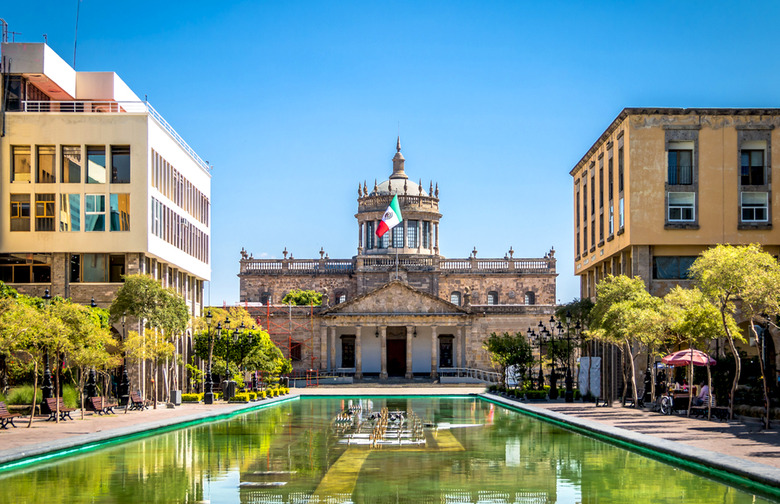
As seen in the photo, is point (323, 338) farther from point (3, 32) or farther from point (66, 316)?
point (66, 316)

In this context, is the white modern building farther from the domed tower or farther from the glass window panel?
the domed tower

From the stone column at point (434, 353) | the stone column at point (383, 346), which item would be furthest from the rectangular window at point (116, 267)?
the stone column at point (434, 353)

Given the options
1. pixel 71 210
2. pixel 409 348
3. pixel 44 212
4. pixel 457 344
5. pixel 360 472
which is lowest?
pixel 409 348

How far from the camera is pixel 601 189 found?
5312 centimetres

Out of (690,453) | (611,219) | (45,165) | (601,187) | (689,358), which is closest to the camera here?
(690,453)

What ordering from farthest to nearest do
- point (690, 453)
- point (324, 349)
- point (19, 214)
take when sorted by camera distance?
point (324, 349)
point (19, 214)
point (690, 453)

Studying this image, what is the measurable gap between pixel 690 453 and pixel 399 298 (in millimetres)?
62019

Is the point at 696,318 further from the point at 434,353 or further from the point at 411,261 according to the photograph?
the point at 411,261

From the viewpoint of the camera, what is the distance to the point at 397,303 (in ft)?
269

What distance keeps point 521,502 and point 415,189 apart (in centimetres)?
8114

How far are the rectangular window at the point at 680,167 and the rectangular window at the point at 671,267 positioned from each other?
12.0ft

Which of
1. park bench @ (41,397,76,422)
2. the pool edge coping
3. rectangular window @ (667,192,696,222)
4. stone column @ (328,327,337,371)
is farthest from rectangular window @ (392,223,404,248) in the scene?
the pool edge coping

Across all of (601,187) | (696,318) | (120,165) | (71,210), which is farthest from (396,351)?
(696,318)

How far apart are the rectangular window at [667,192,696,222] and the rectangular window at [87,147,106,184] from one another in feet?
88.3
